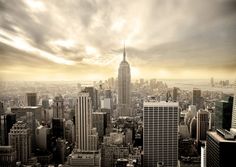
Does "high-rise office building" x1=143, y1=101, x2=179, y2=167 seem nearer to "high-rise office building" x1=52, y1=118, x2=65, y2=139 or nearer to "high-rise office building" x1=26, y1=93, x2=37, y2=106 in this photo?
"high-rise office building" x1=52, y1=118, x2=65, y2=139

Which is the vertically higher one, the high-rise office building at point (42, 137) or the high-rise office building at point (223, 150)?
the high-rise office building at point (223, 150)

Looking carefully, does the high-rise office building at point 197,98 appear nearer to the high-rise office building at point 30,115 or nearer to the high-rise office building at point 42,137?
the high-rise office building at point 30,115

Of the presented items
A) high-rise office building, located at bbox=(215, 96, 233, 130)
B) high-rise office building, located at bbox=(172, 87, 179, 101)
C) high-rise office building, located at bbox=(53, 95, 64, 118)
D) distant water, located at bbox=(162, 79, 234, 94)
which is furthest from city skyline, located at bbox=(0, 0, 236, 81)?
high-rise office building, located at bbox=(53, 95, 64, 118)

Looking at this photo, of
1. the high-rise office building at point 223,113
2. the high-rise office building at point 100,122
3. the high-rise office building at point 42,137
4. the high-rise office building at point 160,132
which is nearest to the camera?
the high-rise office building at point 223,113

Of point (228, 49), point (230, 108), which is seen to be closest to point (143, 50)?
point (228, 49)

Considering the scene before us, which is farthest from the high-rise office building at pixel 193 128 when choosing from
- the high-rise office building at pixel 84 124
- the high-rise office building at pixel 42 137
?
the high-rise office building at pixel 42 137
